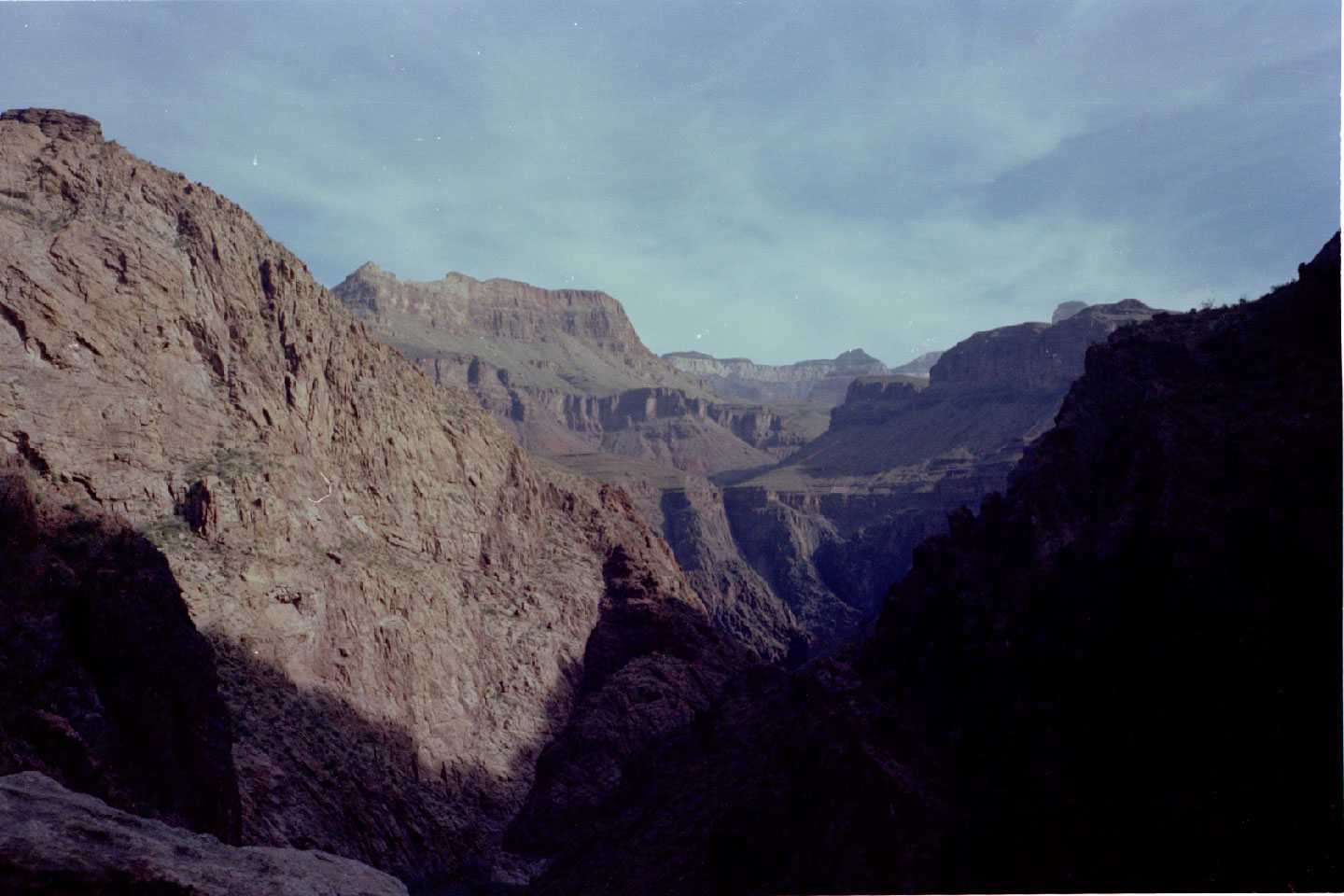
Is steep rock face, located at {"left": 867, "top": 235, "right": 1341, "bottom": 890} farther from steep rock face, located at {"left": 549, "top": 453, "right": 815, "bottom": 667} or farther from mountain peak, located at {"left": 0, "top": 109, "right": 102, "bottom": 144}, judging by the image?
steep rock face, located at {"left": 549, "top": 453, "right": 815, "bottom": 667}

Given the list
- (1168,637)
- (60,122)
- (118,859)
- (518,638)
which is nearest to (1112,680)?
(1168,637)

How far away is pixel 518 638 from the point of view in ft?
224

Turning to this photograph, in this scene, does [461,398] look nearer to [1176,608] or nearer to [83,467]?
[83,467]

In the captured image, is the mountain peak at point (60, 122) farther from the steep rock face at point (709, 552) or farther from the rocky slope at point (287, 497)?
the steep rock face at point (709, 552)

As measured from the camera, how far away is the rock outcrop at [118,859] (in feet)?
34.4

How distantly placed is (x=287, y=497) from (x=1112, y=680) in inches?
1738

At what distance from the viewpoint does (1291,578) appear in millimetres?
22281

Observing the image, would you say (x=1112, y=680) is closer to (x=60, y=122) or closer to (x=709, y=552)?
(x=60, y=122)

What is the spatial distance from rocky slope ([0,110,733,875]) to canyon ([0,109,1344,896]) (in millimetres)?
241

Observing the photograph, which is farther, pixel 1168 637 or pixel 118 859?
pixel 1168 637

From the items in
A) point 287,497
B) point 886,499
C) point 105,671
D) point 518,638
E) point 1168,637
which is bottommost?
point 518,638

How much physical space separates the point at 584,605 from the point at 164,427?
121 feet

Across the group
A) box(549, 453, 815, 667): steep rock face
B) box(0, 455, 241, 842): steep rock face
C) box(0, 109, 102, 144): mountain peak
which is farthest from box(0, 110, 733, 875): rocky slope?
box(549, 453, 815, 667): steep rock face

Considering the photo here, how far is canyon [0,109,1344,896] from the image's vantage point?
73.5 ft
